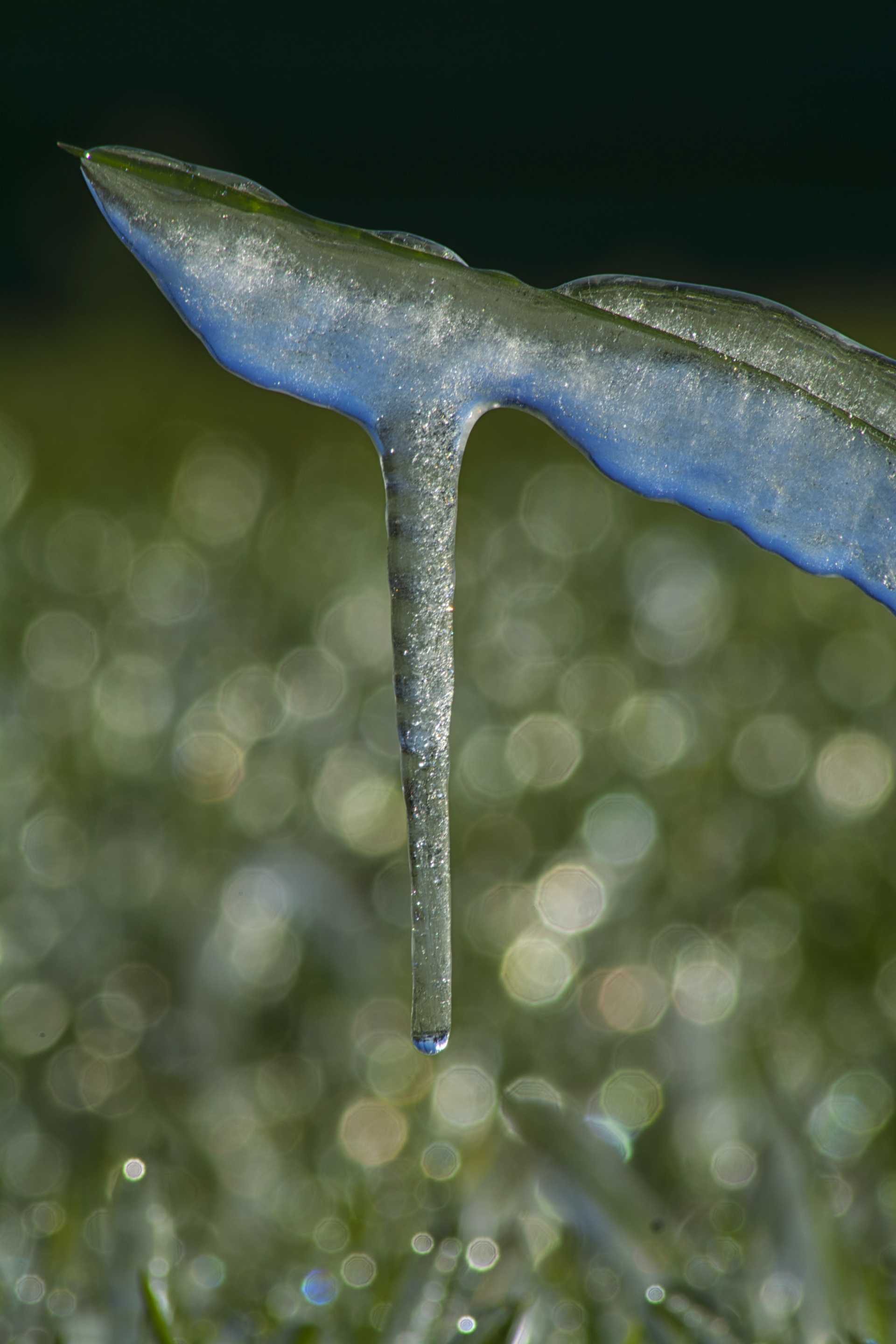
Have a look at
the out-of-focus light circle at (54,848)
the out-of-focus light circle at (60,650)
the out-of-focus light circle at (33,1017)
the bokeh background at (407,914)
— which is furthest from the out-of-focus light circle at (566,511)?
the out-of-focus light circle at (33,1017)

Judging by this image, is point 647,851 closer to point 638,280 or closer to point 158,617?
point 158,617

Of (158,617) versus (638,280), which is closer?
(638,280)

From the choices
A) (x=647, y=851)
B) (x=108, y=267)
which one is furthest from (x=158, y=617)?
(x=108, y=267)

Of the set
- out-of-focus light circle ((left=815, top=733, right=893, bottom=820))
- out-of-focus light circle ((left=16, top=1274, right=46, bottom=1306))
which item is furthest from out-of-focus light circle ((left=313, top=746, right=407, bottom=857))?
out-of-focus light circle ((left=16, top=1274, right=46, bottom=1306))

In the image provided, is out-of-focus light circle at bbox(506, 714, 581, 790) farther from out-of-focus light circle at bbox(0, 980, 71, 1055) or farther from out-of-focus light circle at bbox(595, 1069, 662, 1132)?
out-of-focus light circle at bbox(0, 980, 71, 1055)

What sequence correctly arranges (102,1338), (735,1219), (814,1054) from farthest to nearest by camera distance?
(814,1054) < (735,1219) < (102,1338)

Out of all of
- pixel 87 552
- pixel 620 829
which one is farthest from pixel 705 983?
pixel 87 552

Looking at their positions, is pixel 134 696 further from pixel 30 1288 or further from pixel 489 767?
pixel 30 1288
